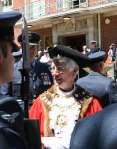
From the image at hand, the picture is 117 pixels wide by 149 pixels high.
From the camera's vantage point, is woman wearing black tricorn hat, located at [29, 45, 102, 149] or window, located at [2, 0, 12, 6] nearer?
woman wearing black tricorn hat, located at [29, 45, 102, 149]

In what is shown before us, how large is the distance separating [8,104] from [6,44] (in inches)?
8.3

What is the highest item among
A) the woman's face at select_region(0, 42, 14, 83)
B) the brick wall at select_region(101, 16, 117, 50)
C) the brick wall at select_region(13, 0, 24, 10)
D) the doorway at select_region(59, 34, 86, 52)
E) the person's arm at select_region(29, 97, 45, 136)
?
the woman's face at select_region(0, 42, 14, 83)

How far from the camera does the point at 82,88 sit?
4410mm

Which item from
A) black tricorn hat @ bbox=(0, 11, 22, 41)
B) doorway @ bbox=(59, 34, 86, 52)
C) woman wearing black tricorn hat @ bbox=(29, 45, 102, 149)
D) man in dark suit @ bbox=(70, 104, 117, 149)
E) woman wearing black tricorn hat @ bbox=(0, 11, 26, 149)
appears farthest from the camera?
doorway @ bbox=(59, 34, 86, 52)

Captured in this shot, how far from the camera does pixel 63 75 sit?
4.63 meters

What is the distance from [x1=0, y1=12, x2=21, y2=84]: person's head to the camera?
5.98 feet

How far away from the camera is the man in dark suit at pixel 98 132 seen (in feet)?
5.19

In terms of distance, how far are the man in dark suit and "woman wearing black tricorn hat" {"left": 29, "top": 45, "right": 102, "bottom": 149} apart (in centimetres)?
247

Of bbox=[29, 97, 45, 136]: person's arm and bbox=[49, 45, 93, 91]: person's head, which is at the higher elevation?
bbox=[49, 45, 93, 91]: person's head

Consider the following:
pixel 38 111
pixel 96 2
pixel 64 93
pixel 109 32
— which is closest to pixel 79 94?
pixel 64 93

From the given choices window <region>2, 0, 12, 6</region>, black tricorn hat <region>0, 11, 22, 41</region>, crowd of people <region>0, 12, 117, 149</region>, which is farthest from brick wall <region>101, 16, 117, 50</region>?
black tricorn hat <region>0, 11, 22, 41</region>

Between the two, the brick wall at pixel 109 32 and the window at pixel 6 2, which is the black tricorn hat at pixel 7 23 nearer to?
the brick wall at pixel 109 32

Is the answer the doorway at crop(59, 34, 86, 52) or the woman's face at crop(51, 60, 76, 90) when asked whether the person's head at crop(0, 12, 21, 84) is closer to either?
the woman's face at crop(51, 60, 76, 90)

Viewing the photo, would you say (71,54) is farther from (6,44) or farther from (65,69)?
(6,44)
